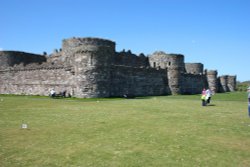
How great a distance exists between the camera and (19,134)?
11555 mm

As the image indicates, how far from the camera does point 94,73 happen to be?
3469cm

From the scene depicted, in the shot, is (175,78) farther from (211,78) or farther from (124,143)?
(124,143)

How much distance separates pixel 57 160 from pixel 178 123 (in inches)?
298

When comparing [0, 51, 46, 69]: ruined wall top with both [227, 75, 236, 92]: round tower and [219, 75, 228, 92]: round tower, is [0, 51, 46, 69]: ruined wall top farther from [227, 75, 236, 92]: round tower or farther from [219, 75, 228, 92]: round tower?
[227, 75, 236, 92]: round tower

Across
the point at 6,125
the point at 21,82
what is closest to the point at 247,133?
the point at 6,125

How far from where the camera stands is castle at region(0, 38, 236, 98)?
34.9m

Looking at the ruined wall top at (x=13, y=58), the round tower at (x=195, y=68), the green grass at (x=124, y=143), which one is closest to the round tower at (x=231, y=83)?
the round tower at (x=195, y=68)

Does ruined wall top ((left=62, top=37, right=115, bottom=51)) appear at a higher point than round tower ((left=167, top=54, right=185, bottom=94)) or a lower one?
higher

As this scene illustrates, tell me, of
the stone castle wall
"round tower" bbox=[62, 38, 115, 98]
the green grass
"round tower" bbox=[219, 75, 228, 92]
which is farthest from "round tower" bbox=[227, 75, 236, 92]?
the green grass

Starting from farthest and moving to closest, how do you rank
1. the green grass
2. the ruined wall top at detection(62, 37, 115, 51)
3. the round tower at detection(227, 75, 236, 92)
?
the round tower at detection(227, 75, 236, 92) → the ruined wall top at detection(62, 37, 115, 51) → the green grass

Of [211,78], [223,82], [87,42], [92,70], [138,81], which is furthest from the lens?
[223,82]

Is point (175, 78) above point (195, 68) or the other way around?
the other way around

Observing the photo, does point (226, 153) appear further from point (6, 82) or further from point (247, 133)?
point (6, 82)

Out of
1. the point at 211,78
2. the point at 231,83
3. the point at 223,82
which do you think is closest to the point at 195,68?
the point at 223,82
